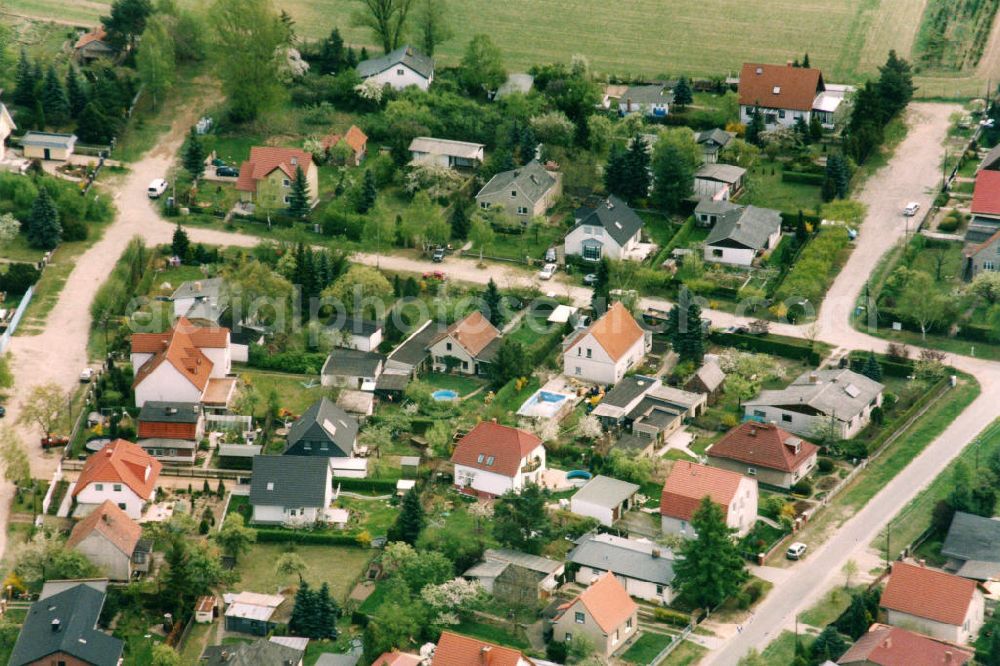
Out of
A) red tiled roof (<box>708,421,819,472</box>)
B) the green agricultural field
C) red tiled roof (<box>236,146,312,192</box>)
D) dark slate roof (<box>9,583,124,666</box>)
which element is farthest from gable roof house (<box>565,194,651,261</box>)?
dark slate roof (<box>9,583,124,666</box>)

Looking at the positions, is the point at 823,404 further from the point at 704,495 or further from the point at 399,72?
the point at 399,72

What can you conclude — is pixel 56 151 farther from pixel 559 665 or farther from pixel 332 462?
pixel 559 665

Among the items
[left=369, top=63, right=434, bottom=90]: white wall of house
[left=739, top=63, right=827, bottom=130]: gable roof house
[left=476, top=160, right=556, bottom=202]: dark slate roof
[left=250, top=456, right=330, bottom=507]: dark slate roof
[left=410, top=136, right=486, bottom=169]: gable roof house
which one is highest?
[left=739, top=63, right=827, bottom=130]: gable roof house

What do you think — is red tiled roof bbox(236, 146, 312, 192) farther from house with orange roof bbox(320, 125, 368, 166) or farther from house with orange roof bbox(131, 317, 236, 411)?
house with orange roof bbox(131, 317, 236, 411)

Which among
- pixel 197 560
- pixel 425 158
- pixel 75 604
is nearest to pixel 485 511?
pixel 197 560

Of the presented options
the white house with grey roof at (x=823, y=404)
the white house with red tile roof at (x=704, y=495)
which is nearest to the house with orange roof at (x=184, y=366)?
the white house with red tile roof at (x=704, y=495)

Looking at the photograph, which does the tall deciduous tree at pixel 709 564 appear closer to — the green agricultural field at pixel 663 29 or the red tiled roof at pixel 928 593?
the red tiled roof at pixel 928 593
